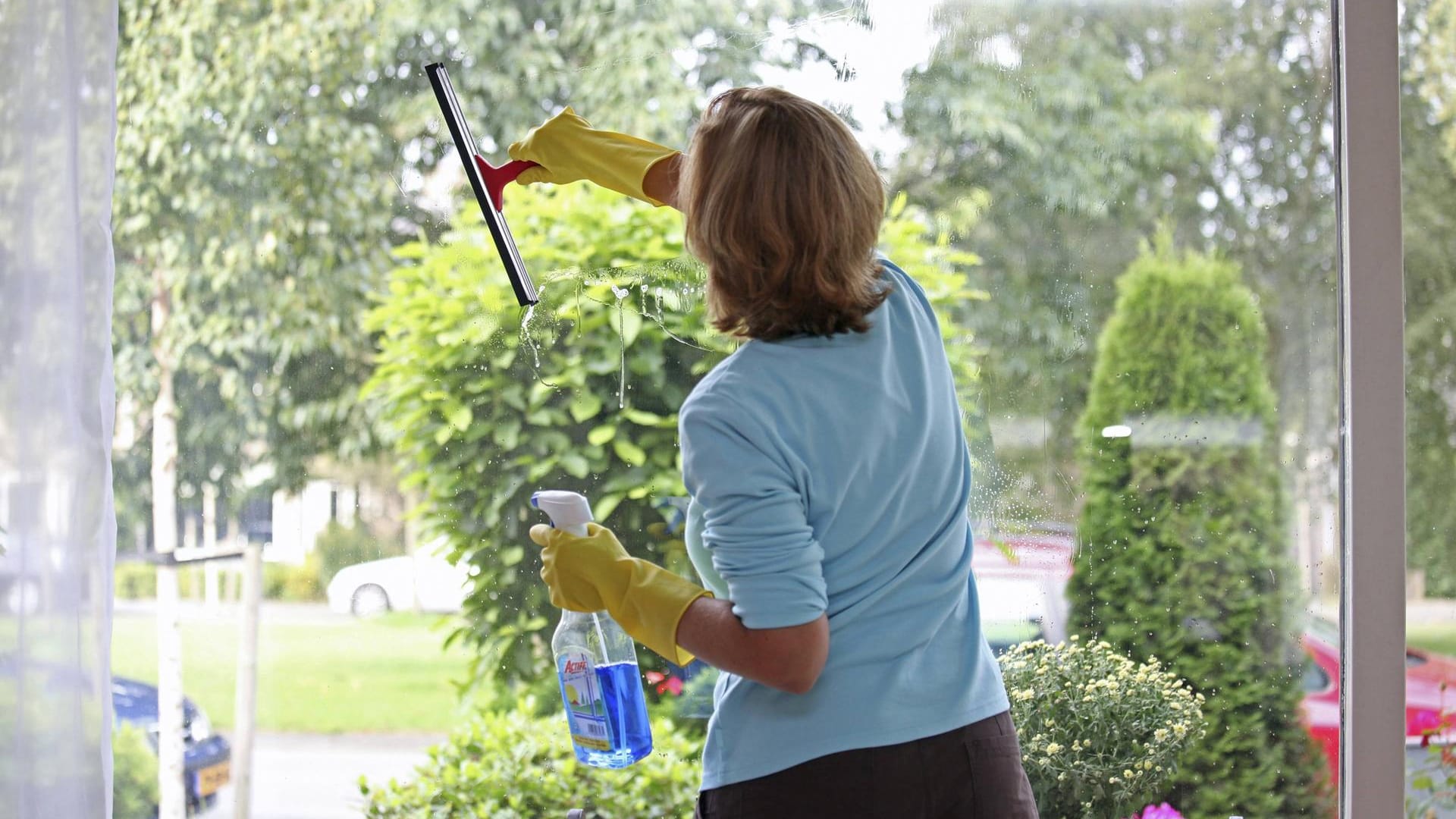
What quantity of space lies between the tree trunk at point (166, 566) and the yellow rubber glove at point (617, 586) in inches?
34.9

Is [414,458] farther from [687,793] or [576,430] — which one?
[687,793]

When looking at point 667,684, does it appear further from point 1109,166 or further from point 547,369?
point 1109,166

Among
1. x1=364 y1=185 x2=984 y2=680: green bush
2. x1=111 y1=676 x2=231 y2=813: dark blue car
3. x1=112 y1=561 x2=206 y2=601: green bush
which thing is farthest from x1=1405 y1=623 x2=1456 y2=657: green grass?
x1=112 y1=561 x2=206 y2=601: green bush

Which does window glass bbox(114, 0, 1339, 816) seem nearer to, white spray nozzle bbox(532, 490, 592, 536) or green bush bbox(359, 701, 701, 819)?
green bush bbox(359, 701, 701, 819)

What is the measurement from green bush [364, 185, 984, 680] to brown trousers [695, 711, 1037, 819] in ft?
2.21

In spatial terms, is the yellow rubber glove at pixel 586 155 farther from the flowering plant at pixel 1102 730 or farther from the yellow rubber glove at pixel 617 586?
the flowering plant at pixel 1102 730

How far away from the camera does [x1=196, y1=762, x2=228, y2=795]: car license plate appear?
1662 millimetres

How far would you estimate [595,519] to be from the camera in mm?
1536

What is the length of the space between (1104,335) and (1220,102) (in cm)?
33

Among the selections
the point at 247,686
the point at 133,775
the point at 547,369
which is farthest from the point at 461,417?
the point at 133,775

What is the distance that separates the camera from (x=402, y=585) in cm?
162

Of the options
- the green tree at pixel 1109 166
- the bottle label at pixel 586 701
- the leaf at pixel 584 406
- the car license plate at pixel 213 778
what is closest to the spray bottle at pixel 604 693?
the bottle label at pixel 586 701

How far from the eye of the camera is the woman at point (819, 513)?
85 centimetres

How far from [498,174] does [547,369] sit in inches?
12.4
